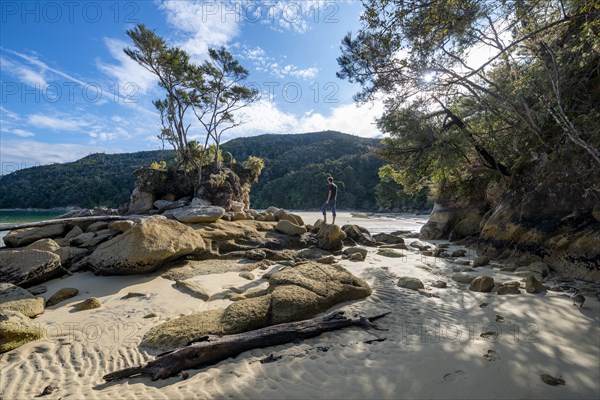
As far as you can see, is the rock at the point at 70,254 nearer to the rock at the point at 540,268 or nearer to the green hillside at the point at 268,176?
the rock at the point at 540,268

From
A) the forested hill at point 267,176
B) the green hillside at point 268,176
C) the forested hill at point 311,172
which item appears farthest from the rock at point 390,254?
the forested hill at point 311,172

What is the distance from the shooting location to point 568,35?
638 cm

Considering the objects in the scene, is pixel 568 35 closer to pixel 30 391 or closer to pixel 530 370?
pixel 530 370

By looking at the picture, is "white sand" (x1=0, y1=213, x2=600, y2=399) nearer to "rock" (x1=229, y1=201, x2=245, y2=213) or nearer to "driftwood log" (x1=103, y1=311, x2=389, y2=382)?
"driftwood log" (x1=103, y1=311, x2=389, y2=382)

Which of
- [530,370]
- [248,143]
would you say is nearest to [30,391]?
[530,370]

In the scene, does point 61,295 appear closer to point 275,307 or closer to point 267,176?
point 275,307

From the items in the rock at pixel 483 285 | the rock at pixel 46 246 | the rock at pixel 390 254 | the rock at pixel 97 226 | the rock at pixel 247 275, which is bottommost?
the rock at pixel 390 254

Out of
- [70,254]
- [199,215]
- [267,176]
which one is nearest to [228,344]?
[70,254]

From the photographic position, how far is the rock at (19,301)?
4273mm

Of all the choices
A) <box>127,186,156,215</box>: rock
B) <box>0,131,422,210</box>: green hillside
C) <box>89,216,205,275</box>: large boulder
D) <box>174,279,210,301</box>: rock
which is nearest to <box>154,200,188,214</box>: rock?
<box>127,186,156,215</box>: rock

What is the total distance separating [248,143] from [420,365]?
88.8 metres

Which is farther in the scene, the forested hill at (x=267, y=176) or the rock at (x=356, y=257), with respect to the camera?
the forested hill at (x=267, y=176)

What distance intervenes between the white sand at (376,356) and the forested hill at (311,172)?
5740 cm

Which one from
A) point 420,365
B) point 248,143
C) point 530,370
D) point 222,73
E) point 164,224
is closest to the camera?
point 530,370
